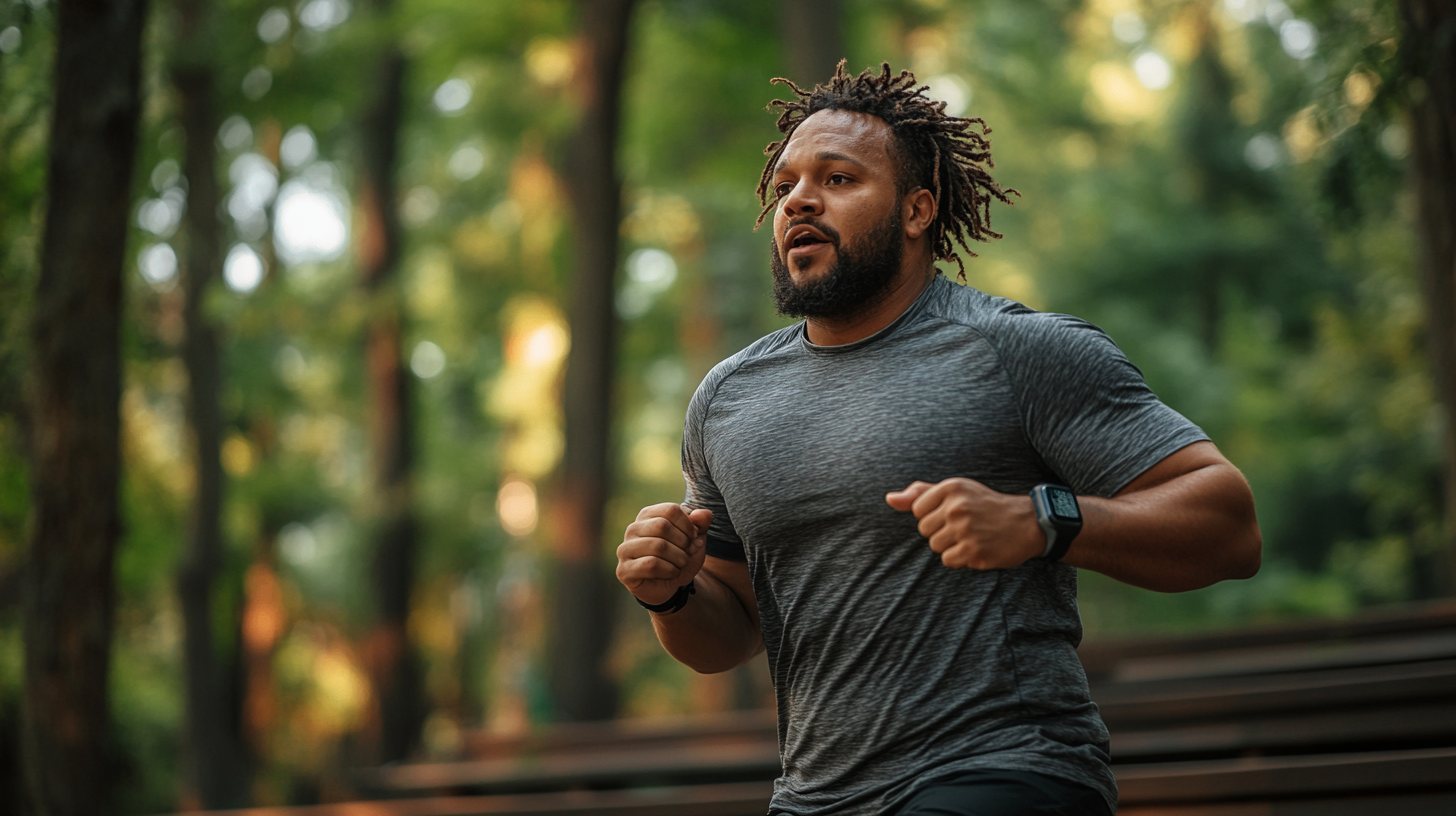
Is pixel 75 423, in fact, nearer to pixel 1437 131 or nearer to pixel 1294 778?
pixel 1294 778

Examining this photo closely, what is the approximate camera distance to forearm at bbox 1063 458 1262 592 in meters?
2.18

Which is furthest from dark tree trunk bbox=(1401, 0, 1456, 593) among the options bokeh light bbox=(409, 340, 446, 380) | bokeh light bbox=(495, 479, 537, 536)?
bokeh light bbox=(495, 479, 537, 536)

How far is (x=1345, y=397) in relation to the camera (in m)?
16.8

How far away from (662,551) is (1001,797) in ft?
2.78

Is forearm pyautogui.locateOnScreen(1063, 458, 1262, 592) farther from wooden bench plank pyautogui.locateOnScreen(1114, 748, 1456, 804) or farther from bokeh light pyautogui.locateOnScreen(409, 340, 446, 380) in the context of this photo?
bokeh light pyautogui.locateOnScreen(409, 340, 446, 380)

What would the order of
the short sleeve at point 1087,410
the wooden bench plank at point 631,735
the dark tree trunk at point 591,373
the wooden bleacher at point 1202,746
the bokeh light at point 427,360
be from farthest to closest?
the bokeh light at point 427,360 < the dark tree trunk at point 591,373 < the wooden bench plank at point 631,735 < the wooden bleacher at point 1202,746 < the short sleeve at point 1087,410

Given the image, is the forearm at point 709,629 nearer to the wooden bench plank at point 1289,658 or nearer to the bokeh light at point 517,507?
the wooden bench plank at point 1289,658

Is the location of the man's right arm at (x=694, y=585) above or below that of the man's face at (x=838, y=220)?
below

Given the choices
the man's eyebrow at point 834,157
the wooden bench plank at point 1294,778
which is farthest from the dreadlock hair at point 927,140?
the wooden bench plank at point 1294,778

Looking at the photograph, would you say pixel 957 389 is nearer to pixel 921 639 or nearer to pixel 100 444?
pixel 921 639

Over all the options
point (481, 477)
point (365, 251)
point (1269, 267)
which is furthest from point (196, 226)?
point (1269, 267)

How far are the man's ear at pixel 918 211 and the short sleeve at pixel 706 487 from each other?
548 mm

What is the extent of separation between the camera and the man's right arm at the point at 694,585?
8.71 ft

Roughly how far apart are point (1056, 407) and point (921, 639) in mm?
495
